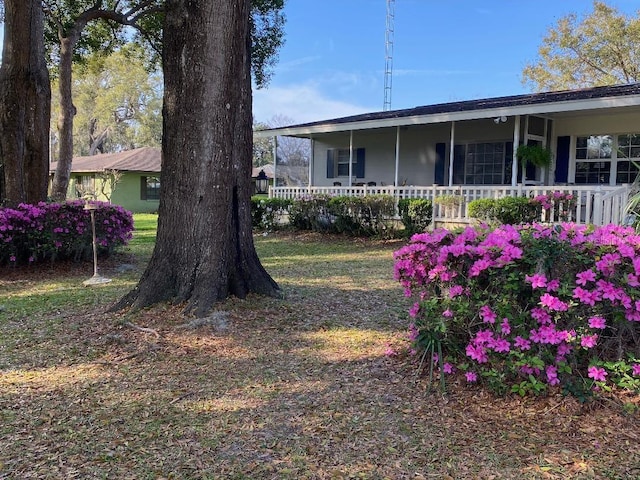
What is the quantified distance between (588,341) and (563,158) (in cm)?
1208

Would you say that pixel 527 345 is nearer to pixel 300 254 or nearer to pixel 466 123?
pixel 300 254

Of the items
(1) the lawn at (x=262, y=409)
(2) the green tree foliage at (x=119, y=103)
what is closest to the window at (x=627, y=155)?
(1) the lawn at (x=262, y=409)

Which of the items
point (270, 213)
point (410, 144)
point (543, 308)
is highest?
point (410, 144)

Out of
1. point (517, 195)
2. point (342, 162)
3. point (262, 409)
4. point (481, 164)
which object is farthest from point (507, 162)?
point (262, 409)

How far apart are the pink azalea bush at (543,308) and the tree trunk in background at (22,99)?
341 inches

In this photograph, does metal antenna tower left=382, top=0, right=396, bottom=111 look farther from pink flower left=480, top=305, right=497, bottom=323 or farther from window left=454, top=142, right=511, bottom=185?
pink flower left=480, top=305, right=497, bottom=323

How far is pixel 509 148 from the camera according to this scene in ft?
47.4

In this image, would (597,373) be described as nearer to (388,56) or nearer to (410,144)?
(410,144)

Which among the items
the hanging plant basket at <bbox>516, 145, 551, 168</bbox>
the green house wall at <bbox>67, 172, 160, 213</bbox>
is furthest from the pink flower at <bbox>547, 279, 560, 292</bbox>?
the green house wall at <bbox>67, 172, 160, 213</bbox>

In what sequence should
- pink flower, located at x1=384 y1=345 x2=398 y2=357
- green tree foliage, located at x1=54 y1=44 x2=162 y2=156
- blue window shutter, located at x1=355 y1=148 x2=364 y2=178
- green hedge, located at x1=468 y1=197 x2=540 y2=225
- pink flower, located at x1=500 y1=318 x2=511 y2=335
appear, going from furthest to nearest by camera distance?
green tree foliage, located at x1=54 y1=44 x2=162 y2=156
blue window shutter, located at x1=355 y1=148 x2=364 y2=178
green hedge, located at x1=468 y1=197 x2=540 y2=225
pink flower, located at x1=384 y1=345 x2=398 y2=357
pink flower, located at x1=500 y1=318 x2=511 y2=335

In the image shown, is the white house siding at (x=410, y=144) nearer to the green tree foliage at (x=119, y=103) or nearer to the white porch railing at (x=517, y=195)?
the white porch railing at (x=517, y=195)

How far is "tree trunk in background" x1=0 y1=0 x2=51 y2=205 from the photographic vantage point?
30.1ft

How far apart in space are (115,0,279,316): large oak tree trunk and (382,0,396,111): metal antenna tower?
68.9 ft

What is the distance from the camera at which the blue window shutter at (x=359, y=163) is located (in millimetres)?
17891
